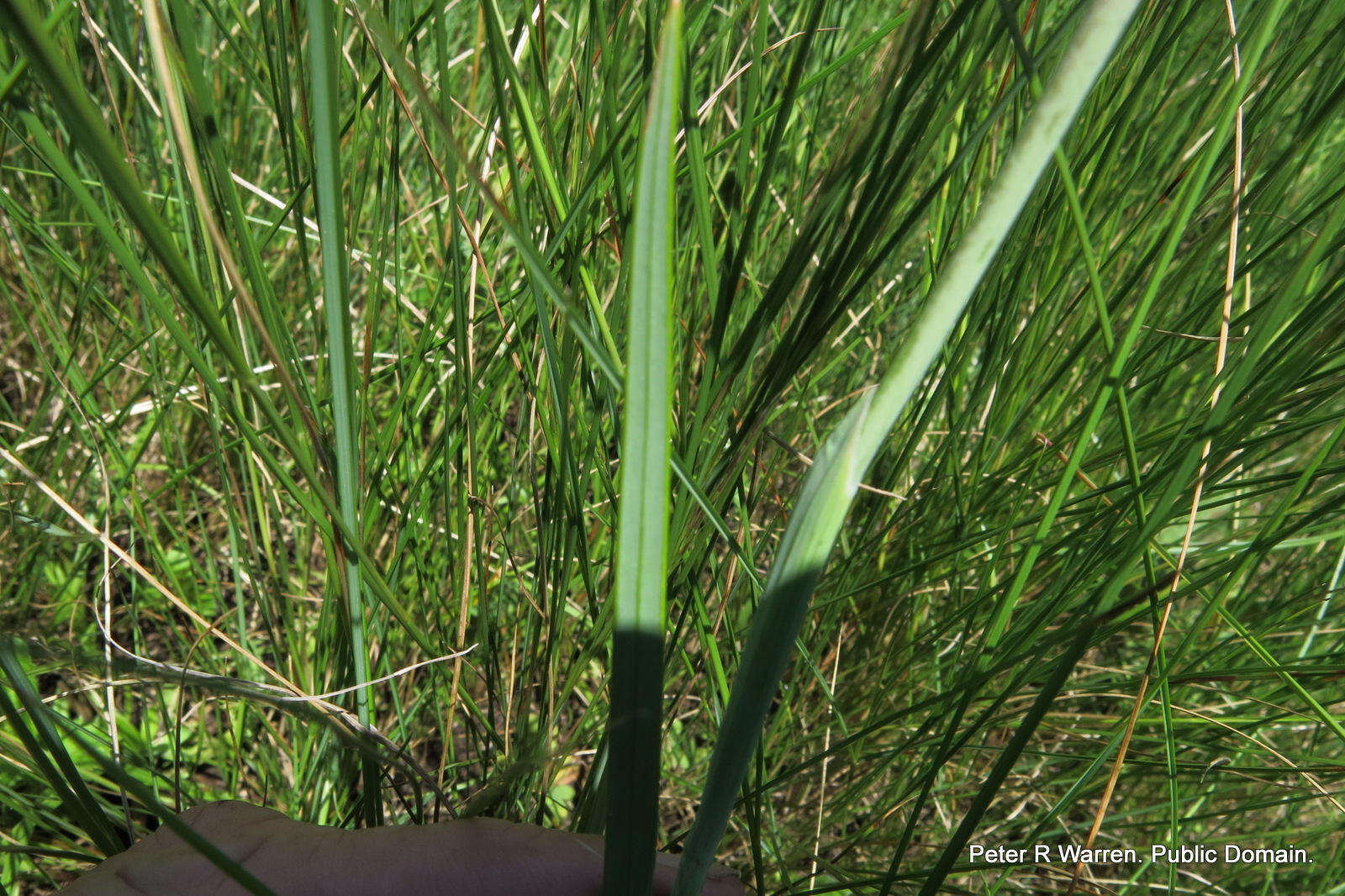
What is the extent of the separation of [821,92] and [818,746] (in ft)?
2.35

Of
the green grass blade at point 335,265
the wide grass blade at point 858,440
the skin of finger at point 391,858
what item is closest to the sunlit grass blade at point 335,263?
the green grass blade at point 335,265

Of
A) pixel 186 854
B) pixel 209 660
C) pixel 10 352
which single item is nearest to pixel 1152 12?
pixel 186 854

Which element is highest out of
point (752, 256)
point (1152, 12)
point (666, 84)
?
point (1152, 12)

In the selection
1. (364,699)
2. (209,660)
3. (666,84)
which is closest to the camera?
(666,84)

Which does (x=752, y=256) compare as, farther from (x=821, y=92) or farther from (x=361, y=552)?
(x=361, y=552)

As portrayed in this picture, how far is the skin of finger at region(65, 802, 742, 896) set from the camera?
481 mm

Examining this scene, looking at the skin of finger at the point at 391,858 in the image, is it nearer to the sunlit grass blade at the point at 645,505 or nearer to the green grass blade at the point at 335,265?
the green grass blade at the point at 335,265

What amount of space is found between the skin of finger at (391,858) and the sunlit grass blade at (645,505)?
0.25m

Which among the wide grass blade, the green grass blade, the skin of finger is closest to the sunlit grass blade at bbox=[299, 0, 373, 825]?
the green grass blade

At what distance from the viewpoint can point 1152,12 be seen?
62cm

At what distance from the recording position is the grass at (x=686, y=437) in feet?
1.02

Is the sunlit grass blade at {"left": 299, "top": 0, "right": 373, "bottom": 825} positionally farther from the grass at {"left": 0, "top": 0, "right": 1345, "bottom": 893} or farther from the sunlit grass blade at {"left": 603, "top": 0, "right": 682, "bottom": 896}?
the sunlit grass blade at {"left": 603, "top": 0, "right": 682, "bottom": 896}

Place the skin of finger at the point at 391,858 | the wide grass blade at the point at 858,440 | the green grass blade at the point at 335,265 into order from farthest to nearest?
the skin of finger at the point at 391,858, the green grass blade at the point at 335,265, the wide grass blade at the point at 858,440

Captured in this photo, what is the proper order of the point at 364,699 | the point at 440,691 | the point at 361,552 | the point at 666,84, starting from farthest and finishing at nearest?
the point at 440,691 → the point at 364,699 → the point at 361,552 → the point at 666,84
